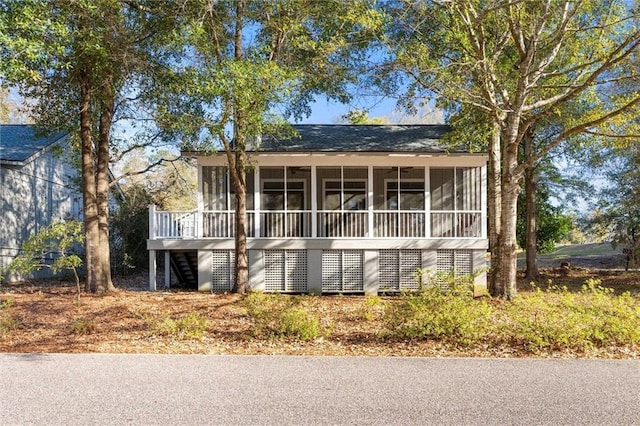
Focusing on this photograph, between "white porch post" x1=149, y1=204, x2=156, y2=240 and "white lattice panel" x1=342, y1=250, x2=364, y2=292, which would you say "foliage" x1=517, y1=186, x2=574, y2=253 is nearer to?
"white lattice panel" x1=342, y1=250, x2=364, y2=292

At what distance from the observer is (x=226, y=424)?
171 inches

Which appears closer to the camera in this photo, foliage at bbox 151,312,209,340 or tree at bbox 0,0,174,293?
foliage at bbox 151,312,209,340

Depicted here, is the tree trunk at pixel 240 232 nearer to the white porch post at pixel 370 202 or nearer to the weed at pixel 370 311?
the white porch post at pixel 370 202

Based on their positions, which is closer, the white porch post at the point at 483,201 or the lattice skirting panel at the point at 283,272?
the lattice skirting panel at the point at 283,272

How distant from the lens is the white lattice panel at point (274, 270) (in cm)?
1440

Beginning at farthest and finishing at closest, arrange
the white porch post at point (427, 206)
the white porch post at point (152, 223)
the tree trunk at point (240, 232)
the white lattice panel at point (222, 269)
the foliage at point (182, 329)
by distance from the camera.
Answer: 1. the white porch post at point (427, 206)
2. the white porch post at point (152, 223)
3. the white lattice panel at point (222, 269)
4. the tree trunk at point (240, 232)
5. the foliage at point (182, 329)

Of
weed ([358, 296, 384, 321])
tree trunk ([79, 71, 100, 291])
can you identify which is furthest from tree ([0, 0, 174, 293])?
weed ([358, 296, 384, 321])

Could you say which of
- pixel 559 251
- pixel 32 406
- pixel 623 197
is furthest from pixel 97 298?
pixel 559 251

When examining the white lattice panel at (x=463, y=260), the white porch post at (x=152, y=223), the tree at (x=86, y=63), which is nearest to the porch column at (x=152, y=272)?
the white porch post at (x=152, y=223)

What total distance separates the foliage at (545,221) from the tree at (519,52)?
8977 millimetres

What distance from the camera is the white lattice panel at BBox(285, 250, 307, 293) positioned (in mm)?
14406

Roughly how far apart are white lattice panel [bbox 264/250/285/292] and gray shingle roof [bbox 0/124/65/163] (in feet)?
29.8

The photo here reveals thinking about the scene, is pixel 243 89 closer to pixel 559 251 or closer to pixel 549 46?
pixel 549 46

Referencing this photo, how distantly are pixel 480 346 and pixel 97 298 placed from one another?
8.89 meters
